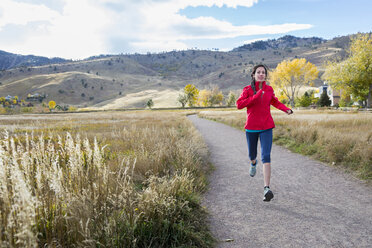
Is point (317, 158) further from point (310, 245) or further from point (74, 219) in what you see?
point (74, 219)

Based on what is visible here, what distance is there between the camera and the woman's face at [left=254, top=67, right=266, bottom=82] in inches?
174

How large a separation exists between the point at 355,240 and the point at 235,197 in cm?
200

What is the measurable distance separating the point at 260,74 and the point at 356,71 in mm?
33520

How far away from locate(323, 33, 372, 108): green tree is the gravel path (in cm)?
3105

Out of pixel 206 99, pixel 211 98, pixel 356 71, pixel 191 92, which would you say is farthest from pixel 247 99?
pixel 206 99

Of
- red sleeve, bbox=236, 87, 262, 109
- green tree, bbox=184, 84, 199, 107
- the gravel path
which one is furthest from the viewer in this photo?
green tree, bbox=184, 84, 199, 107

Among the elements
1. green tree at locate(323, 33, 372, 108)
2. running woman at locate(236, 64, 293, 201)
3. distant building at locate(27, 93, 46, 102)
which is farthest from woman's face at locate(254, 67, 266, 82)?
distant building at locate(27, 93, 46, 102)

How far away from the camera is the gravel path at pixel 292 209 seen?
2951 millimetres

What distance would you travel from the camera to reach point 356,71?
Answer: 96.4 ft

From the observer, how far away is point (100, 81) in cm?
16625

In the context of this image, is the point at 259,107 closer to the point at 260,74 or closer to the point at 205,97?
the point at 260,74

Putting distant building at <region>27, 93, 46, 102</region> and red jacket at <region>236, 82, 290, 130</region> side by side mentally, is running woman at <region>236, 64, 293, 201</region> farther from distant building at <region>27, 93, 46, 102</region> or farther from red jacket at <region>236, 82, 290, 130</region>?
distant building at <region>27, 93, 46, 102</region>

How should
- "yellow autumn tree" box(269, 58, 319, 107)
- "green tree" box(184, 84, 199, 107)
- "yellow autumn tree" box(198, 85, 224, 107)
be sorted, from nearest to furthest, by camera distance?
1. "yellow autumn tree" box(269, 58, 319, 107)
2. "green tree" box(184, 84, 199, 107)
3. "yellow autumn tree" box(198, 85, 224, 107)

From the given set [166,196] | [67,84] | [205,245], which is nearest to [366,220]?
[205,245]
